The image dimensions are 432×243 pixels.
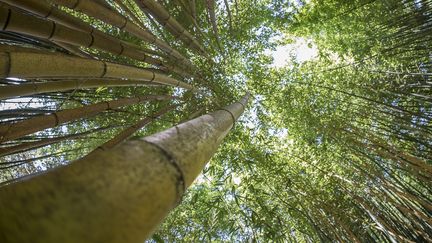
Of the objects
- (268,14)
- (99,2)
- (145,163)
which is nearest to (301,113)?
(268,14)

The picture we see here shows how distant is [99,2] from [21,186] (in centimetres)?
189

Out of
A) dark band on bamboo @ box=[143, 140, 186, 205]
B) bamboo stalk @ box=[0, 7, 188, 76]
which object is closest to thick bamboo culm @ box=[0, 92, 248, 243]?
dark band on bamboo @ box=[143, 140, 186, 205]

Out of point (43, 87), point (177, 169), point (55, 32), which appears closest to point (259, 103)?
point (43, 87)

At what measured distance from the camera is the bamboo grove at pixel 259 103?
2193mm

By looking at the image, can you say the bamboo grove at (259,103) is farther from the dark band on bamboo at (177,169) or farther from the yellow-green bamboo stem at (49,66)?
the dark band on bamboo at (177,169)

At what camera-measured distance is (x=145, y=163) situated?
60cm

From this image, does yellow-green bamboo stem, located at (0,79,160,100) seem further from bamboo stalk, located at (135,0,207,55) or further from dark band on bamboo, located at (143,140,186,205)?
dark band on bamboo, located at (143,140,186,205)

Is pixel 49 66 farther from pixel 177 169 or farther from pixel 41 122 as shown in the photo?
pixel 177 169

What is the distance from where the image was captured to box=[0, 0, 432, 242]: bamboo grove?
2.19 metres

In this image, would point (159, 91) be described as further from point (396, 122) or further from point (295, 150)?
point (396, 122)

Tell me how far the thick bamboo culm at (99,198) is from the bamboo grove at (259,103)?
958 mm

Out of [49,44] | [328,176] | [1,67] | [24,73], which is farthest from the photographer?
[328,176]

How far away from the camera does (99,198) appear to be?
1.57ft

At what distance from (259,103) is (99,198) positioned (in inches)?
209
